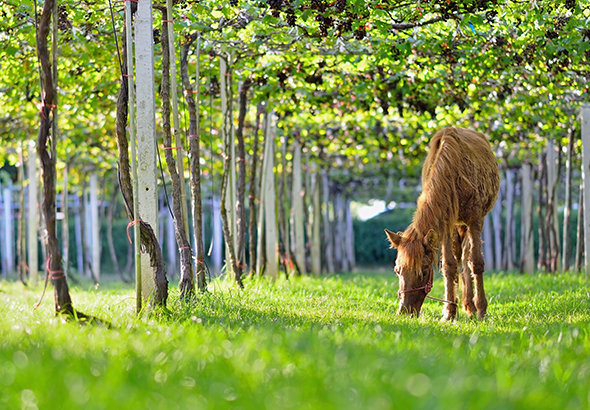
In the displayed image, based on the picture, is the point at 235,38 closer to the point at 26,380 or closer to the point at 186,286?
the point at 186,286

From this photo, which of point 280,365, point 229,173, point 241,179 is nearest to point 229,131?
point 229,173

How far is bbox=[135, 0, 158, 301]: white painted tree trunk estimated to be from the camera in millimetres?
5066

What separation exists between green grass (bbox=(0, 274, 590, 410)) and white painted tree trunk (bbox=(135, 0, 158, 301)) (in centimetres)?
89

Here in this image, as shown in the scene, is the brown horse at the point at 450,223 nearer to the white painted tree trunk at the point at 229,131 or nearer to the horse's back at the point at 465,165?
the horse's back at the point at 465,165

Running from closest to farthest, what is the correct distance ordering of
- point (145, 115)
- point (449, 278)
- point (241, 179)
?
point (145, 115)
point (449, 278)
point (241, 179)

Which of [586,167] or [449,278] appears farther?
[586,167]

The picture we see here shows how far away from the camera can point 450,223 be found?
18.9ft

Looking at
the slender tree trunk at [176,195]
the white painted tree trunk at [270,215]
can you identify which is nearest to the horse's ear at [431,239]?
the slender tree trunk at [176,195]

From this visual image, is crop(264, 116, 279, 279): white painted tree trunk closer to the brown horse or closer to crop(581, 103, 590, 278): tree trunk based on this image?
the brown horse

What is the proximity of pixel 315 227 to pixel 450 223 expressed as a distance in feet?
32.1

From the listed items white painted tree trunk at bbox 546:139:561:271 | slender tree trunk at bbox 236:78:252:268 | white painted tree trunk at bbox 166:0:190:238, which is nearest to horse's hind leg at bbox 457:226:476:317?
white painted tree trunk at bbox 166:0:190:238

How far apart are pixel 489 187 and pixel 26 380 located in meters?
4.98

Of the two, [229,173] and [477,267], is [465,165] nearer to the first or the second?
[477,267]

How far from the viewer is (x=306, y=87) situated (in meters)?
9.31
